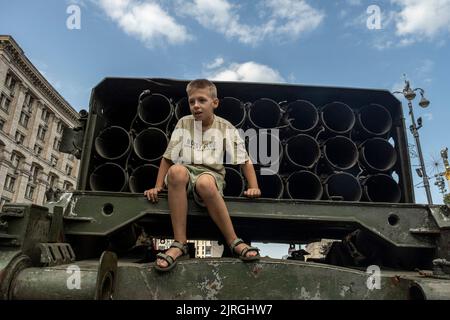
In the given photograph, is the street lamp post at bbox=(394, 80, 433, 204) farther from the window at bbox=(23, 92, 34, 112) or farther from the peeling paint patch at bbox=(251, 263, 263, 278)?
the window at bbox=(23, 92, 34, 112)

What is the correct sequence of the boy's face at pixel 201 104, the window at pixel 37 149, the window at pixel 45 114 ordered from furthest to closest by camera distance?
1. the window at pixel 45 114
2. the window at pixel 37 149
3. the boy's face at pixel 201 104

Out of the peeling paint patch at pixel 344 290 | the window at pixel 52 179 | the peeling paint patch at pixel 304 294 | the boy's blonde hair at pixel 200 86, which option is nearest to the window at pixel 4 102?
the window at pixel 52 179

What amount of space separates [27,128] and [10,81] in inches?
201

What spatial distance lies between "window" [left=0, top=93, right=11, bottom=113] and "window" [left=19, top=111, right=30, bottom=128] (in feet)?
6.59

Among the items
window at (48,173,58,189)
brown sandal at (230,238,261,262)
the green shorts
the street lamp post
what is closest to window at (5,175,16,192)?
window at (48,173,58,189)

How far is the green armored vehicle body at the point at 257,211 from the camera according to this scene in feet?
6.03

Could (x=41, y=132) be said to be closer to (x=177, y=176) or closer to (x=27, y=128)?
(x=27, y=128)

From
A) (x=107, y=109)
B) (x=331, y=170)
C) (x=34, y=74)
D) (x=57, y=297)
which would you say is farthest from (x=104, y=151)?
(x=34, y=74)

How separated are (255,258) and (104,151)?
5.40ft

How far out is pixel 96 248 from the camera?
9.32 ft

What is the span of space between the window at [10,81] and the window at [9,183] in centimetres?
867

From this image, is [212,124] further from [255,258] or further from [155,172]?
[255,258]

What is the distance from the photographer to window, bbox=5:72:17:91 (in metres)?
34.9

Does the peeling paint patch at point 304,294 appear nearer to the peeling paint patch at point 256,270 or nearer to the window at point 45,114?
the peeling paint patch at point 256,270
